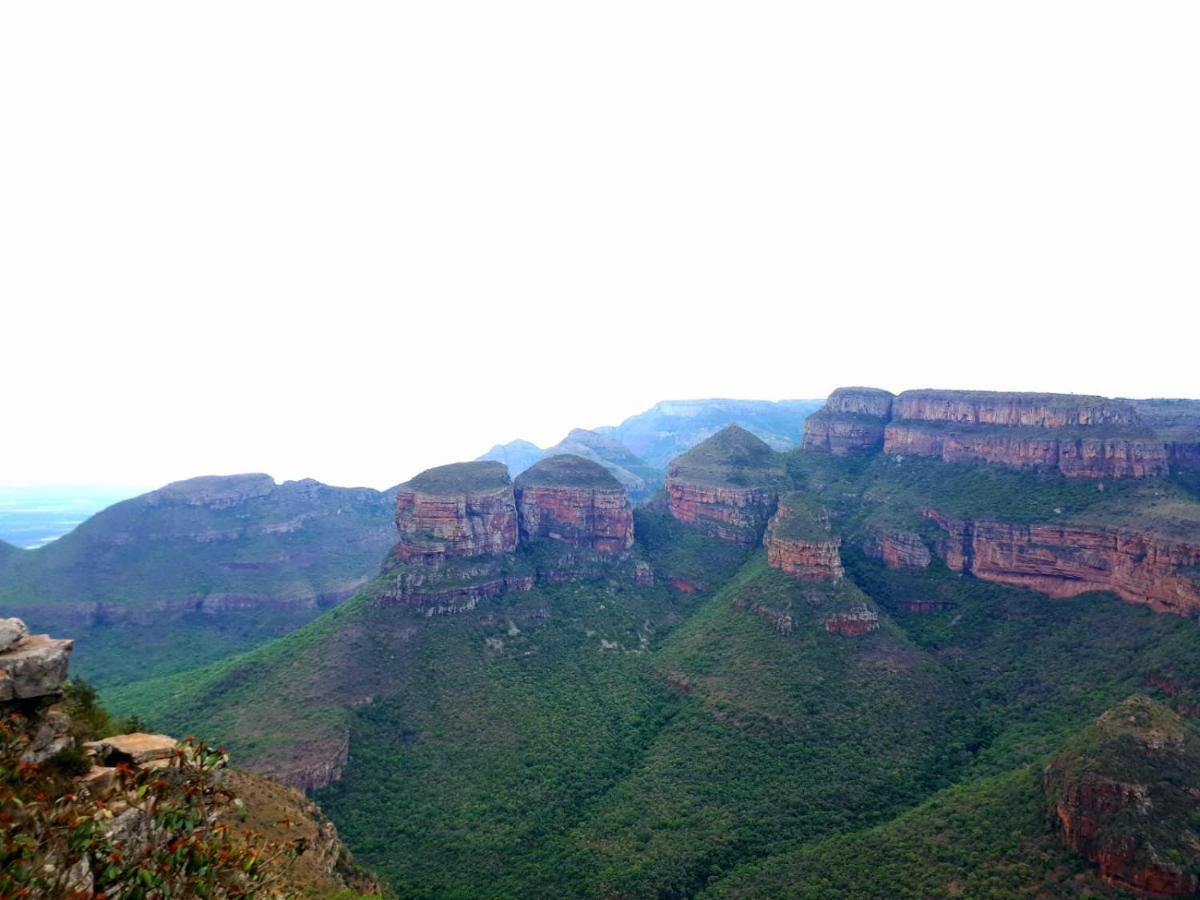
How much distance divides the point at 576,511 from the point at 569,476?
17.0 feet

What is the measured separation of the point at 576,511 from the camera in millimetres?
95562

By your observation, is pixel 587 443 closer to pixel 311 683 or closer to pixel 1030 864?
pixel 311 683

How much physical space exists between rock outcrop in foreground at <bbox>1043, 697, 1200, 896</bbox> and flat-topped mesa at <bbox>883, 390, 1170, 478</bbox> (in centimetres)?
4343

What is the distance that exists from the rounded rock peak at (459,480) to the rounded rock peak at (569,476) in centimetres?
493

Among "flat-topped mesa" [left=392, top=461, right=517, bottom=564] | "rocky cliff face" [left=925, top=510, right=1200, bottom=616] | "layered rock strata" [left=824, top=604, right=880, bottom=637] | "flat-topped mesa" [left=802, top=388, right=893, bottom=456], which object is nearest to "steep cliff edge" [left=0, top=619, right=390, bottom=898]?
A: "flat-topped mesa" [left=392, top=461, right=517, bottom=564]

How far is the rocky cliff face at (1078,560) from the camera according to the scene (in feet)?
206

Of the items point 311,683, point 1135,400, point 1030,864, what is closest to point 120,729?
point 311,683

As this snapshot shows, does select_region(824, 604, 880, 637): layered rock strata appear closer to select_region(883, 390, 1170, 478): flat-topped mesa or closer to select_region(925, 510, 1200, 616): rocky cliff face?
select_region(925, 510, 1200, 616): rocky cliff face

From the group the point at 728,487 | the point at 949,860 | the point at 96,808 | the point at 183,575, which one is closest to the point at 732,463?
the point at 728,487

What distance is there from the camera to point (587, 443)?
632 ft

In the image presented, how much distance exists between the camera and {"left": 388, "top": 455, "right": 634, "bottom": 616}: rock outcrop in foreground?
265ft

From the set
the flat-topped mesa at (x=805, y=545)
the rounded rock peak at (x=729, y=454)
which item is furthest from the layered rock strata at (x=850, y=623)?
the rounded rock peak at (x=729, y=454)

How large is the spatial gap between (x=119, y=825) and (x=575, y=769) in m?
47.9

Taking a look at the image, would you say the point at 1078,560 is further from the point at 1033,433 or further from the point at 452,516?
the point at 452,516
